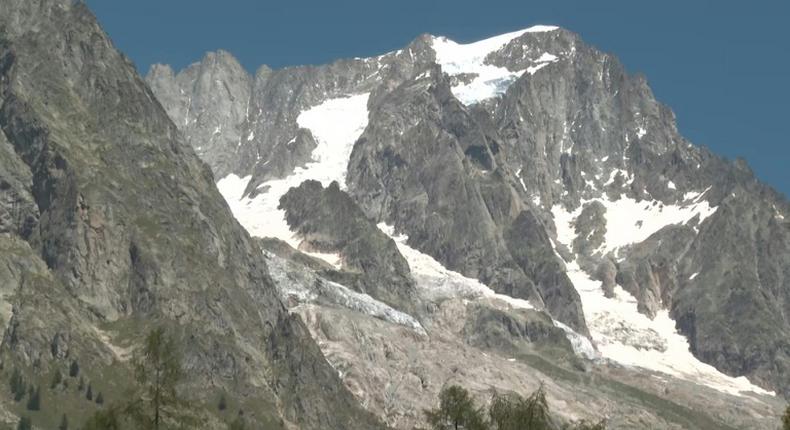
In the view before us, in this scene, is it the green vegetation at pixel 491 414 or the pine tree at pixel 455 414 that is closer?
the green vegetation at pixel 491 414

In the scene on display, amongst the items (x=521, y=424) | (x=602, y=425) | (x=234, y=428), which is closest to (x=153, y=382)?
(x=234, y=428)

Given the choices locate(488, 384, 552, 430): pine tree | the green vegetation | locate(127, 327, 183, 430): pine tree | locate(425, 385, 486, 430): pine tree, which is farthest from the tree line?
locate(488, 384, 552, 430): pine tree

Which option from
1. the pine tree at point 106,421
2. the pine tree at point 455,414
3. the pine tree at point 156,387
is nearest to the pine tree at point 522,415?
the pine tree at point 455,414

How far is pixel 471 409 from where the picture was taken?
13788cm

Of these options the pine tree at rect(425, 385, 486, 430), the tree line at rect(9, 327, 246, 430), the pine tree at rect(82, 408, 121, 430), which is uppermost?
the pine tree at rect(425, 385, 486, 430)

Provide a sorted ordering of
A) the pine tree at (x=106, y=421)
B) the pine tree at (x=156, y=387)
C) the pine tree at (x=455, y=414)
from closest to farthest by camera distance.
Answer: the pine tree at (x=106, y=421) < the pine tree at (x=156, y=387) < the pine tree at (x=455, y=414)

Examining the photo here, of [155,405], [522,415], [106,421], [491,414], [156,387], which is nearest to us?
[106,421]

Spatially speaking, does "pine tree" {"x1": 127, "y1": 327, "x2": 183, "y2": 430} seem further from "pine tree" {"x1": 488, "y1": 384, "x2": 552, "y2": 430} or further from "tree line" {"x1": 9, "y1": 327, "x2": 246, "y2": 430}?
"pine tree" {"x1": 488, "y1": 384, "x2": 552, "y2": 430}

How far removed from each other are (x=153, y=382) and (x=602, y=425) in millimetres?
59414

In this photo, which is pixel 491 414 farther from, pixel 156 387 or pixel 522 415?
pixel 156 387

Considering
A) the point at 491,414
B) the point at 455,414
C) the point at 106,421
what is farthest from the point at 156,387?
the point at 491,414

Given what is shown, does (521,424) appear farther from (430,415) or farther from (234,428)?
(234,428)

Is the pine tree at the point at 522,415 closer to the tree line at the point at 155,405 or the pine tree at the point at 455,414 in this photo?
the pine tree at the point at 455,414

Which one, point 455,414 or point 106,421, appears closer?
point 106,421
